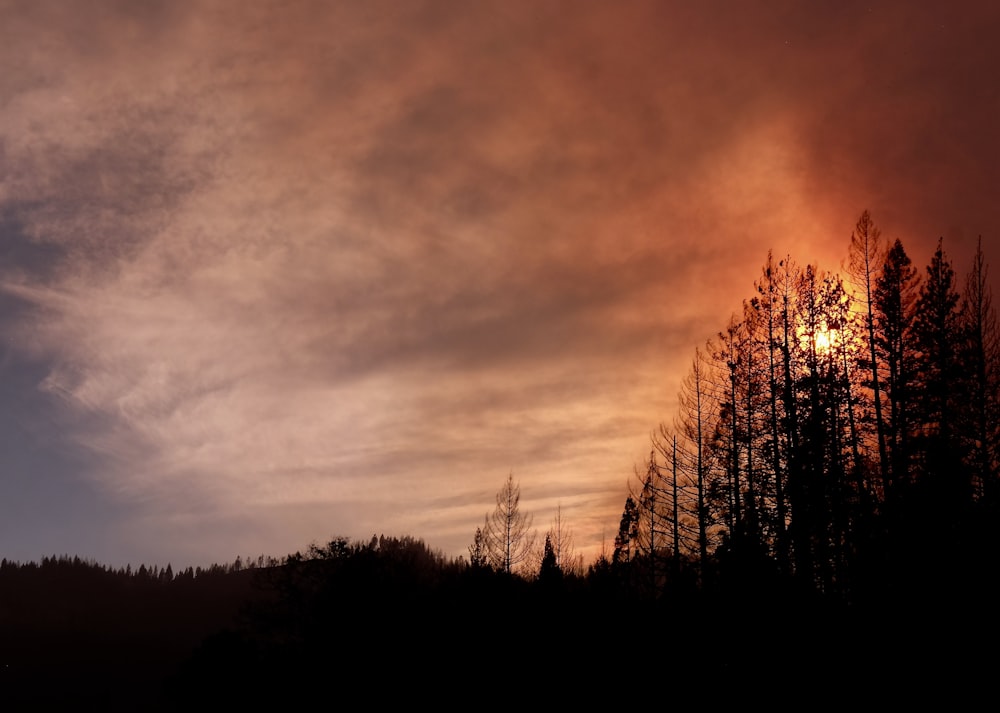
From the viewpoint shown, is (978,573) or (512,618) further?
(512,618)

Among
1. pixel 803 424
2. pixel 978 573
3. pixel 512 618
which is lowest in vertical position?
pixel 512 618

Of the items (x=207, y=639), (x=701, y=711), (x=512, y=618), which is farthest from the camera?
(x=207, y=639)

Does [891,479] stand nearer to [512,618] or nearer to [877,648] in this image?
[877,648]

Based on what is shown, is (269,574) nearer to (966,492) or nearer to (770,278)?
(770,278)

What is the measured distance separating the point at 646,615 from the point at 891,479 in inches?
600

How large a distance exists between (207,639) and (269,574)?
20.3 feet

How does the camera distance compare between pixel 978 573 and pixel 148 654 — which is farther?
pixel 148 654

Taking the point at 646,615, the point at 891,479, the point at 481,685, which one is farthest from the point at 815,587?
the point at 481,685

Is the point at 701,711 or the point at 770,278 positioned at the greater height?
the point at 770,278

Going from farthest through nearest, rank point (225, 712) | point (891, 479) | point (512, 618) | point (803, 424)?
point (225, 712) < point (512, 618) < point (803, 424) < point (891, 479)

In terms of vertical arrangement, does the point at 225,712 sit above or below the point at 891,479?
below

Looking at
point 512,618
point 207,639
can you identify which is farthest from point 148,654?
point 512,618

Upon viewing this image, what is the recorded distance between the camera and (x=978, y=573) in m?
24.3

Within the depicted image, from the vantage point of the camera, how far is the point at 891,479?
106ft
